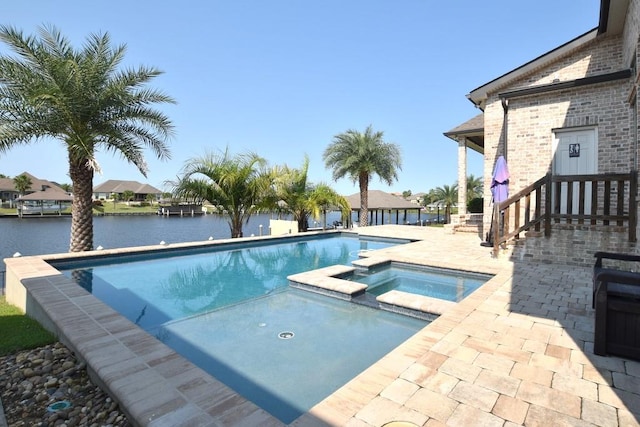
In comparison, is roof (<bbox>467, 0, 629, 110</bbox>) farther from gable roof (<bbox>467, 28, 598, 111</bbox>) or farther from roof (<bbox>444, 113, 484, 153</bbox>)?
roof (<bbox>444, 113, 484, 153</bbox>)

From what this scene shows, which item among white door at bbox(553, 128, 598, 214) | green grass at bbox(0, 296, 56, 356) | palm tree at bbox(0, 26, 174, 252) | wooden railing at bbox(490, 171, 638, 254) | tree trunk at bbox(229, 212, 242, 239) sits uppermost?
palm tree at bbox(0, 26, 174, 252)

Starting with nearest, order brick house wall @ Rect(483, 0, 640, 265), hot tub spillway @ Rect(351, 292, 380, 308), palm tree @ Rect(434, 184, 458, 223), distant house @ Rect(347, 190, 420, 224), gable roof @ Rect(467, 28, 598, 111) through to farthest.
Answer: hot tub spillway @ Rect(351, 292, 380, 308), brick house wall @ Rect(483, 0, 640, 265), gable roof @ Rect(467, 28, 598, 111), distant house @ Rect(347, 190, 420, 224), palm tree @ Rect(434, 184, 458, 223)

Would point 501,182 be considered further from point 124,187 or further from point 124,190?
point 124,187

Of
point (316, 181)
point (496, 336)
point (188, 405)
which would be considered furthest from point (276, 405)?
point (316, 181)

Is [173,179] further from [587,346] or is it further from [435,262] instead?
[587,346]

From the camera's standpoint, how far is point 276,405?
3.55m

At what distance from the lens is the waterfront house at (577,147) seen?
8086 millimetres

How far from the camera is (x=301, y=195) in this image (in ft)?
60.5

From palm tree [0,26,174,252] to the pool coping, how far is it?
6707 mm

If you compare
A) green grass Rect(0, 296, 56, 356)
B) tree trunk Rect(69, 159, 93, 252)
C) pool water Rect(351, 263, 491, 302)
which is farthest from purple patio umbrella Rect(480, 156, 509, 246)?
tree trunk Rect(69, 159, 93, 252)

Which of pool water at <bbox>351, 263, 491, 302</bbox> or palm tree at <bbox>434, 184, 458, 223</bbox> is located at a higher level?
palm tree at <bbox>434, 184, 458, 223</bbox>

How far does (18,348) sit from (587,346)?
726 cm

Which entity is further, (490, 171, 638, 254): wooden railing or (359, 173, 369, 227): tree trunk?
(359, 173, 369, 227): tree trunk

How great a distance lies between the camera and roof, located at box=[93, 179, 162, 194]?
277 ft
